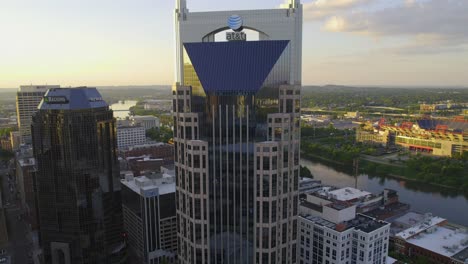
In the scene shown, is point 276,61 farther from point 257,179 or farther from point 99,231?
point 99,231

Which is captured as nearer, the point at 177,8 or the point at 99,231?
the point at 177,8

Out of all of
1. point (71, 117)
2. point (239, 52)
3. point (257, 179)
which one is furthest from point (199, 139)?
point (71, 117)

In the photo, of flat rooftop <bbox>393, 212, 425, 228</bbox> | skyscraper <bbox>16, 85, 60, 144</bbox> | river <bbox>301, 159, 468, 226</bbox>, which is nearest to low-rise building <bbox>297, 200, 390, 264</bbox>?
flat rooftop <bbox>393, 212, 425, 228</bbox>

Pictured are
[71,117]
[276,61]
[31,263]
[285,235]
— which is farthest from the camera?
[31,263]

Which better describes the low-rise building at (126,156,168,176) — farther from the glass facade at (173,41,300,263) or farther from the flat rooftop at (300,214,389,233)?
the glass facade at (173,41,300,263)

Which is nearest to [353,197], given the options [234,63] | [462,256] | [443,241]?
[443,241]

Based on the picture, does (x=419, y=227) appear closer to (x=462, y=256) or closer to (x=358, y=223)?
(x=462, y=256)
